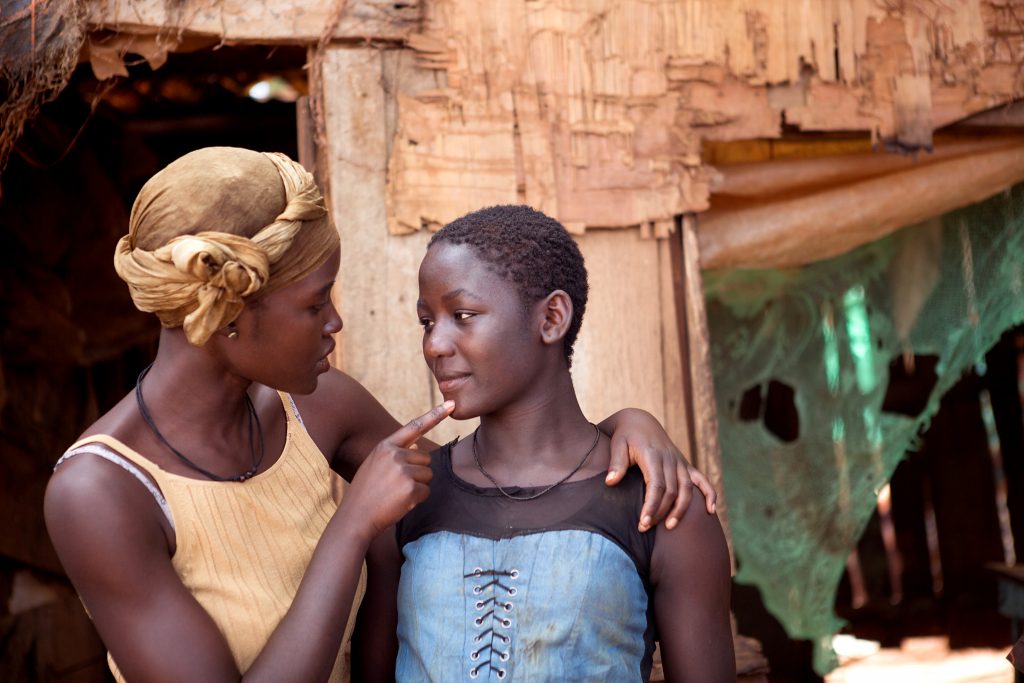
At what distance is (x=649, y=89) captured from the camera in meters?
3.22

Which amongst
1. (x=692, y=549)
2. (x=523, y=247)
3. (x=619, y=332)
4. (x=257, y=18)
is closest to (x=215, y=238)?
(x=523, y=247)

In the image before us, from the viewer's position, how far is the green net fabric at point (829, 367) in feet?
12.9

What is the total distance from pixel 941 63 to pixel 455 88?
148 centimetres

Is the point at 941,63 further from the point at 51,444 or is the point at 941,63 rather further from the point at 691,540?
the point at 51,444

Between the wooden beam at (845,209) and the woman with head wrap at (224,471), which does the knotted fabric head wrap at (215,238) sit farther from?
the wooden beam at (845,209)

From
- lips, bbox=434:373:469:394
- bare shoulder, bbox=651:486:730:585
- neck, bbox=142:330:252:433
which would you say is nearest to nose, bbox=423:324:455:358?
lips, bbox=434:373:469:394

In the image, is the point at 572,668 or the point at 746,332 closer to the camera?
the point at 572,668

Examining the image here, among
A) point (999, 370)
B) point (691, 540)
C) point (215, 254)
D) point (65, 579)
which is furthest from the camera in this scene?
point (999, 370)

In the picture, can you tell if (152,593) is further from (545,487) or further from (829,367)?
(829,367)

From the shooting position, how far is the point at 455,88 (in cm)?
312

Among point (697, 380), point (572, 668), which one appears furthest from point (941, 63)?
point (572, 668)

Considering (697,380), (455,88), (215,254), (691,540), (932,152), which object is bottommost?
(691,540)

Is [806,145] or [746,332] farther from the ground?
[806,145]

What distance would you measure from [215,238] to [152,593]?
60 cm
